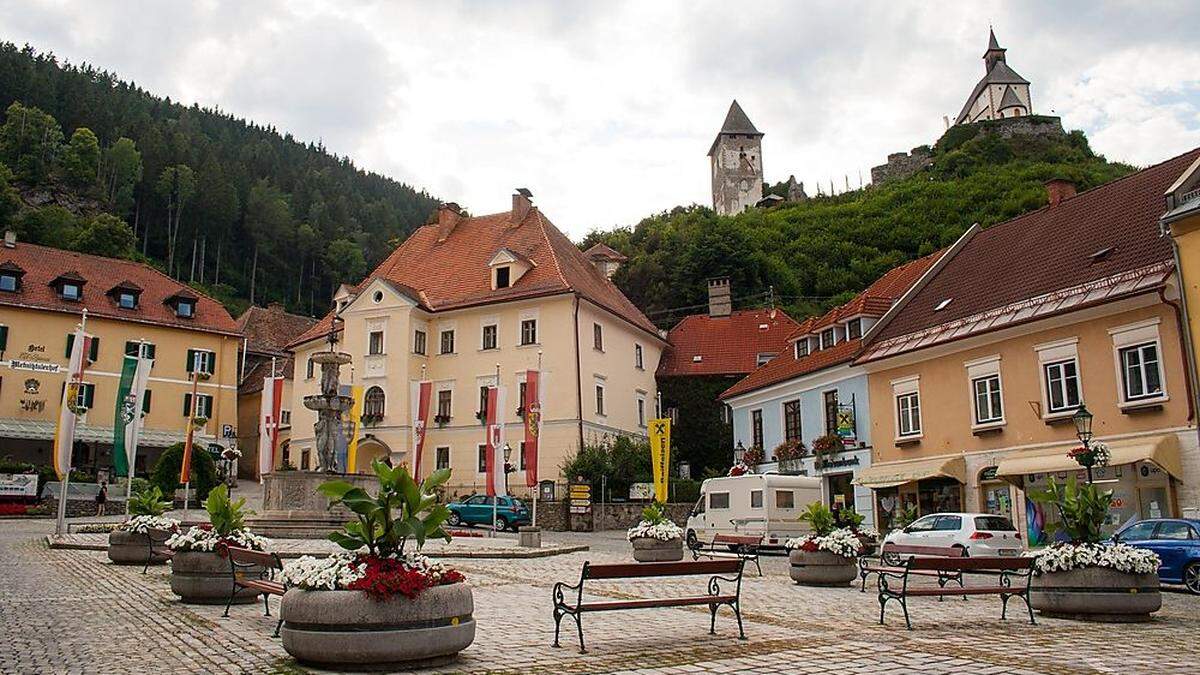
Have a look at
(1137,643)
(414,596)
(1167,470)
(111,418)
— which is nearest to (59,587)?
(414,596)

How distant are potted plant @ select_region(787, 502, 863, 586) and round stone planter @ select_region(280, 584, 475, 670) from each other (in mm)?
9927

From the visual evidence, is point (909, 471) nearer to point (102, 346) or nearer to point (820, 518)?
point (820, 518)

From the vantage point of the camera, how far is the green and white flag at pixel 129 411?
27703 millimetres

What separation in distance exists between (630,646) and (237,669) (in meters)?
3.84

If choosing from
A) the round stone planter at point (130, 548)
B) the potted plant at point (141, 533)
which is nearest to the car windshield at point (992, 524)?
the potted plant at point (141, 533)

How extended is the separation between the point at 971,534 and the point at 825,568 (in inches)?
293

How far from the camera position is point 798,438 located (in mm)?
35656

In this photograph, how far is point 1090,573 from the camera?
39.7 feet

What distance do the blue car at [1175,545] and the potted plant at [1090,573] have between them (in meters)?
4.78

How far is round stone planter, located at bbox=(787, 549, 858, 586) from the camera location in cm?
1653

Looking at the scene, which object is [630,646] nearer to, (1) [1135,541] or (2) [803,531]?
(1) [1135,541]

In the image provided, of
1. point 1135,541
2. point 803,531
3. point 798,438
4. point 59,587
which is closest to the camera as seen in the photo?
point 59,587

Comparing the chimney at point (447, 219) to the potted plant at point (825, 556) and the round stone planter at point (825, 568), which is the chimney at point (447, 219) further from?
the round stone planter at point (825, 568)

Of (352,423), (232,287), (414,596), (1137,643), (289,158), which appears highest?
(289,158)
